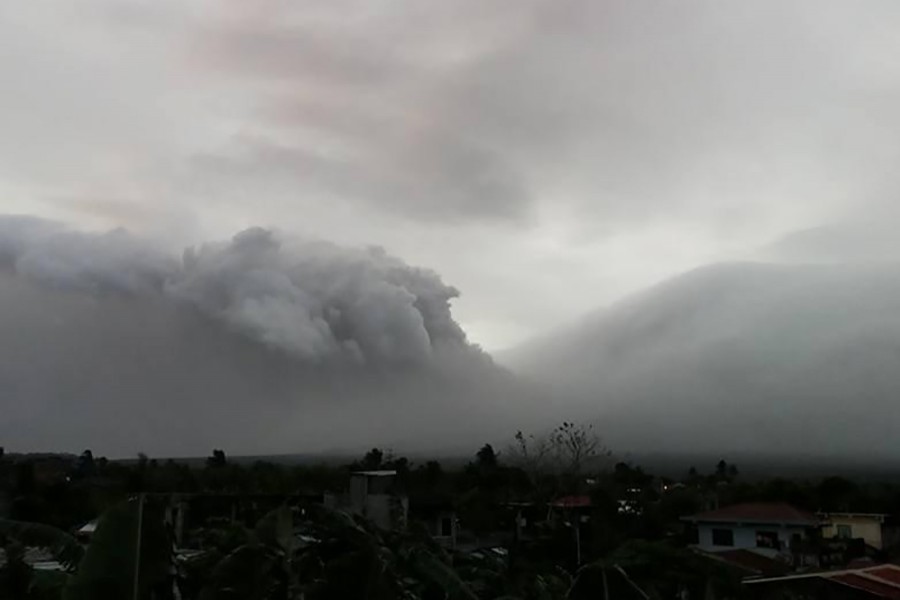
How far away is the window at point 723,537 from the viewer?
46719mm

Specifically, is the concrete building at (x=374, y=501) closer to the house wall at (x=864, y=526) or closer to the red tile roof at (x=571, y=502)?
the red tile roof at (x=571, y=502)

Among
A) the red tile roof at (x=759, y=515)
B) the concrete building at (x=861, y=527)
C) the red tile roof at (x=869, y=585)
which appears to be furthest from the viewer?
the concrete building at (x=861, y=527)

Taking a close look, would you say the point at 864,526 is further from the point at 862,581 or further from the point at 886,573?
the point at 862,581

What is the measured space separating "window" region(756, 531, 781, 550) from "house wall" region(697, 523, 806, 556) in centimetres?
17

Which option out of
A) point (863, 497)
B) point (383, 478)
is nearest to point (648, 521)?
point (383, 478)

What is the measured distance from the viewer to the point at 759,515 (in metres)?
46.1

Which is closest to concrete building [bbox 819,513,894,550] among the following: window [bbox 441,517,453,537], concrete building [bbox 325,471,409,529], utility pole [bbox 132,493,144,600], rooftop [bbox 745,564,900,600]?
window [bbox 441,517,453,537]

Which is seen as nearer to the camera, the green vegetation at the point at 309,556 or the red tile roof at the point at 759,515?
the green vegetation at the point at 309,556

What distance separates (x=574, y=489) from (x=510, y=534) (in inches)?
360

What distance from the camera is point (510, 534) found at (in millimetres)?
49406

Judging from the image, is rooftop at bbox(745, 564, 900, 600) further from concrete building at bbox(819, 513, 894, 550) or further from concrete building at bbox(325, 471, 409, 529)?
concrete building at bbox(819, 513, 894, 550)

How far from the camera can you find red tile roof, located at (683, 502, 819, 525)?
4531cm

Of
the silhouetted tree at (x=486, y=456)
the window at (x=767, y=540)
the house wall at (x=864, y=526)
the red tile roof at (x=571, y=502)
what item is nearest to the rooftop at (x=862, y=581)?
the window at (x=767, y=540)

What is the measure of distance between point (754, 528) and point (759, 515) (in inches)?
27.8
